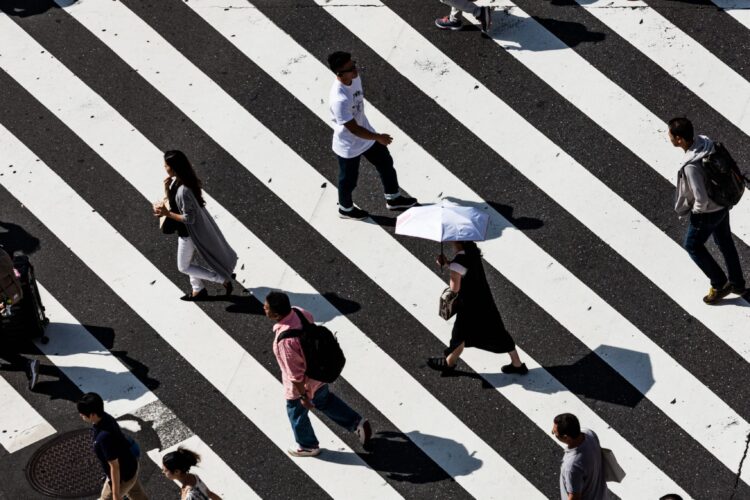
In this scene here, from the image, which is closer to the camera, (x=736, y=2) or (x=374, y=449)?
(x=374, y=449)

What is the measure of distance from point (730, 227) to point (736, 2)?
119 inches

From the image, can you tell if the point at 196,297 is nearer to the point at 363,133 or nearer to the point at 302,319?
the point at 363,133

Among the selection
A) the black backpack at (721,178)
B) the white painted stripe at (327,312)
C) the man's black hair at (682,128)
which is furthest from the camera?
the white painted stripe at (327,312)

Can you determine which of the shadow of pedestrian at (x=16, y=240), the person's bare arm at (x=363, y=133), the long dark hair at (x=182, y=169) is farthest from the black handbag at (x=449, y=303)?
the shadow of pedestrian at (x=16, y=240)

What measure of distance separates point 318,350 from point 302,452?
134 centimetres

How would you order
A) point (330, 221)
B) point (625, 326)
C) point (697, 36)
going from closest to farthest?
point (625, 326) < point (330, 221) < point (697, 36)

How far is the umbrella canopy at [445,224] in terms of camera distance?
10984mm

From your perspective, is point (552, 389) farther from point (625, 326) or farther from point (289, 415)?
point (289, 415)

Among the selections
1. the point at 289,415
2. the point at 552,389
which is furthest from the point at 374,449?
the point at 552,389

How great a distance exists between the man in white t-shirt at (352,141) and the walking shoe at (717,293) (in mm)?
2925

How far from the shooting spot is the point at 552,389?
39.1 feet

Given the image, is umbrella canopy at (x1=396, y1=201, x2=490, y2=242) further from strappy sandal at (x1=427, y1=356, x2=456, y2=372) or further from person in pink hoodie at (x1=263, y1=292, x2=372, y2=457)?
strappy sandal at (x1=427, y1=356, x2=456, y2=372)

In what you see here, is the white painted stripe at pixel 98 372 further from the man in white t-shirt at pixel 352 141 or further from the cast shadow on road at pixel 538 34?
the cast shadow on road at pixel 538 34

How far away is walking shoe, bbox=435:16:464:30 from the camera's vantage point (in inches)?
567
